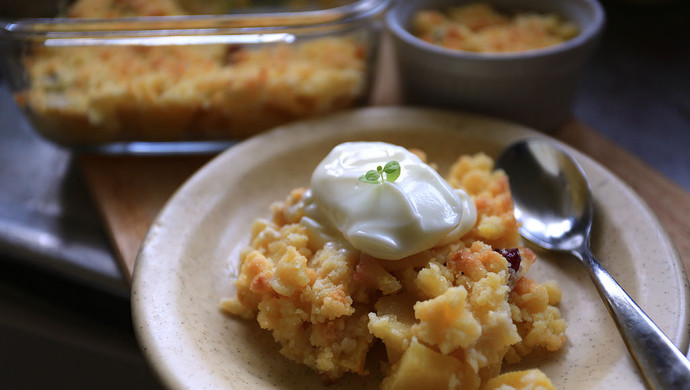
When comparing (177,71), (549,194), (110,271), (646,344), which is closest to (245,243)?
(110,271)

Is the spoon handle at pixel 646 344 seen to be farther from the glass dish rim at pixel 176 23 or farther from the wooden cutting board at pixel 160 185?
the glass dish rim at pixel 176 23

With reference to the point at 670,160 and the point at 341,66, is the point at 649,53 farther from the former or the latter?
the point at 341,66

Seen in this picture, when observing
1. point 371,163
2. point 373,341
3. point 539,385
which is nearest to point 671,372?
point 539,385

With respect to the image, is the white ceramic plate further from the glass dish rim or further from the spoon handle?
the glass dish rim

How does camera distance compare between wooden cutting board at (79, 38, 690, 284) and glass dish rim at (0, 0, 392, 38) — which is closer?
wooden cutting board at (79, 38, 690, 284)

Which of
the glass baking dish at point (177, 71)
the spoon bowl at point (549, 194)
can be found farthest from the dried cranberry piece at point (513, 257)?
the glass baking dish at point (177, 71)

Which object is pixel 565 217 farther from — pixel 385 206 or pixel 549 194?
pixel 385 206

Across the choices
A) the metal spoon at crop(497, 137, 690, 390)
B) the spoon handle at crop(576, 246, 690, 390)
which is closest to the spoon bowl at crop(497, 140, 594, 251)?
the metal spoon at crop(497, 137, 690, 390)
